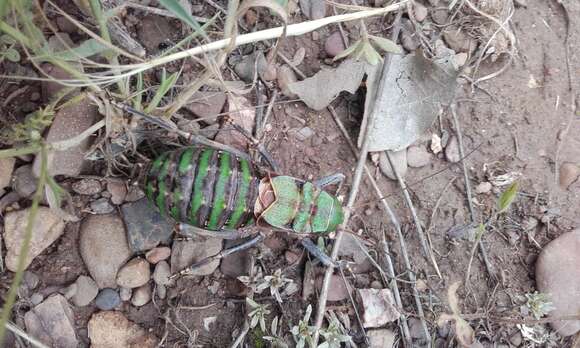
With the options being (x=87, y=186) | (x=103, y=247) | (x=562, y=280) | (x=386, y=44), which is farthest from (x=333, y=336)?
(x=386, y=44)

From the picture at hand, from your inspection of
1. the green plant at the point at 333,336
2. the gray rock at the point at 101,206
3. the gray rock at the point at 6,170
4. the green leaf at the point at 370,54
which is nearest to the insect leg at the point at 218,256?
the gray rock at the point at 101,206

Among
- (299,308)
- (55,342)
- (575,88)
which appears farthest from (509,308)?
(55,342)

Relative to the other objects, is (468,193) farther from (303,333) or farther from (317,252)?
(303,333)

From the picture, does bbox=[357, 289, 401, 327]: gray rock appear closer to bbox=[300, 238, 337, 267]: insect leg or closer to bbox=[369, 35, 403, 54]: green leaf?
bbox=[300, 238, 337, 267]: insect leg

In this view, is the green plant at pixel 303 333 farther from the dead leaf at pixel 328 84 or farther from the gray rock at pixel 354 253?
the dead leaf at pixel 328 84

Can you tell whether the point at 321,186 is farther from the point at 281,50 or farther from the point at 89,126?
the point at 89,126

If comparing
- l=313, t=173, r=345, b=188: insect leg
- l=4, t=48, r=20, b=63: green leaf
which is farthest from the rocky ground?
l=4, t=48, r=20, b=63: green leaf
